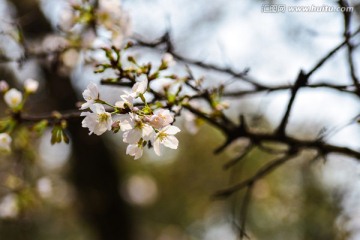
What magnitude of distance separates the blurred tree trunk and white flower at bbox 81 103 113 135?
3.66 metres

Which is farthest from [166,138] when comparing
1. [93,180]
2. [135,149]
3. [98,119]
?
[93,180]

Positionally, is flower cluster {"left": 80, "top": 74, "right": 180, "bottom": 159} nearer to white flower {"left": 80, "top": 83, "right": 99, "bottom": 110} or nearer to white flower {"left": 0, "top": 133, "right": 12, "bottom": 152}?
white flower {"left": 80, "top": 83, "right": 99, "bottom": 110}

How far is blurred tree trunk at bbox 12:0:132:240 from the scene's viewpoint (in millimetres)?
4848

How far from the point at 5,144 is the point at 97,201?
344 centimetres

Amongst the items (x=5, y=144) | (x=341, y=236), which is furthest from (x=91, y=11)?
(x=341, y=236)

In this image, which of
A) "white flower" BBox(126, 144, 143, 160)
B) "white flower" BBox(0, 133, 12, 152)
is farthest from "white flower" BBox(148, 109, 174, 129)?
"white flower" BBox(0, 133, 12, 152)

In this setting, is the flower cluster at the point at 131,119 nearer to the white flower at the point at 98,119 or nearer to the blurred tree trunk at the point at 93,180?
the white flower at the point at 98,119

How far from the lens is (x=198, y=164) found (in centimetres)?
848

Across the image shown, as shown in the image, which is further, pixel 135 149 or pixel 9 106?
pixel 9 106

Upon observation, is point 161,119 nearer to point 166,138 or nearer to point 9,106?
point 166,138

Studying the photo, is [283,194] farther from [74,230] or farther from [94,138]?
[74,230]

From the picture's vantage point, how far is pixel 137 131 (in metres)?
1.15

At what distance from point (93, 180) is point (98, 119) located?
3.94 metres

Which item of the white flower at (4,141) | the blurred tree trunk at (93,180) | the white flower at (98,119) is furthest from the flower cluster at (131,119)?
the blurred tree trunk at (93,180)
